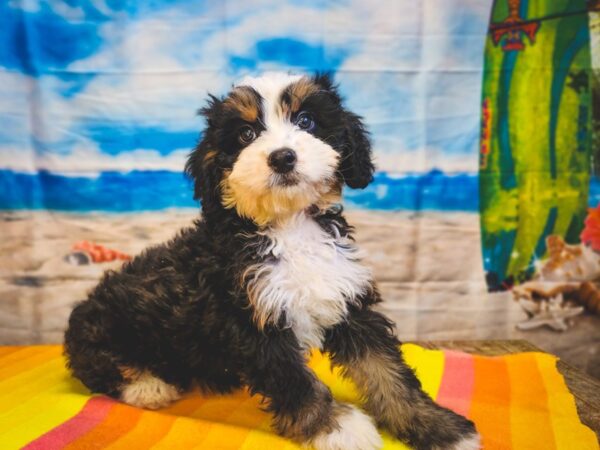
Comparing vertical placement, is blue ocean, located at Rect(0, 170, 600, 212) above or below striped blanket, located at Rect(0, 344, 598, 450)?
above

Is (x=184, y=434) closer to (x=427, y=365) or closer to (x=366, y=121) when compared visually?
(x=427, y=365)

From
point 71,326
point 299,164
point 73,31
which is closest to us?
point 299,164

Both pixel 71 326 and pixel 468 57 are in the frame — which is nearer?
pixel 71 326

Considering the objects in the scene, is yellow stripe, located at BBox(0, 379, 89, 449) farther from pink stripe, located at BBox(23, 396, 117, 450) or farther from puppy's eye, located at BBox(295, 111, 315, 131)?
puppy's eye, located at BBox(295, 111, 315, 131)

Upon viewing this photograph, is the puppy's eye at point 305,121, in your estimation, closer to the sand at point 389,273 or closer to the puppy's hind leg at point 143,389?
the puppy's hind leg at point 143,389

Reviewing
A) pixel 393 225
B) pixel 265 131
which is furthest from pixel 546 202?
pixel 265 131

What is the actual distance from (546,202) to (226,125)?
89.7 inches

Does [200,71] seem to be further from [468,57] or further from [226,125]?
[468,57]

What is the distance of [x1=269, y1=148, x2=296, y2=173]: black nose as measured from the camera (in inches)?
72.8

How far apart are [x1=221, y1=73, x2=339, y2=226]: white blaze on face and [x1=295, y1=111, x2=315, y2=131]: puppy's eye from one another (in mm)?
38

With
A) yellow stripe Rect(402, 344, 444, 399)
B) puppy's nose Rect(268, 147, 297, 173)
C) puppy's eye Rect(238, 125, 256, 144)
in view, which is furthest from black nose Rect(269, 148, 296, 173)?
yellow stripe Rect(402, 344, 444, 399)

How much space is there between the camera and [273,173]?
186cm

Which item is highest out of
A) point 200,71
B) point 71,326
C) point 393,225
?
point 200,71

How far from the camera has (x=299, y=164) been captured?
1.87 metres
